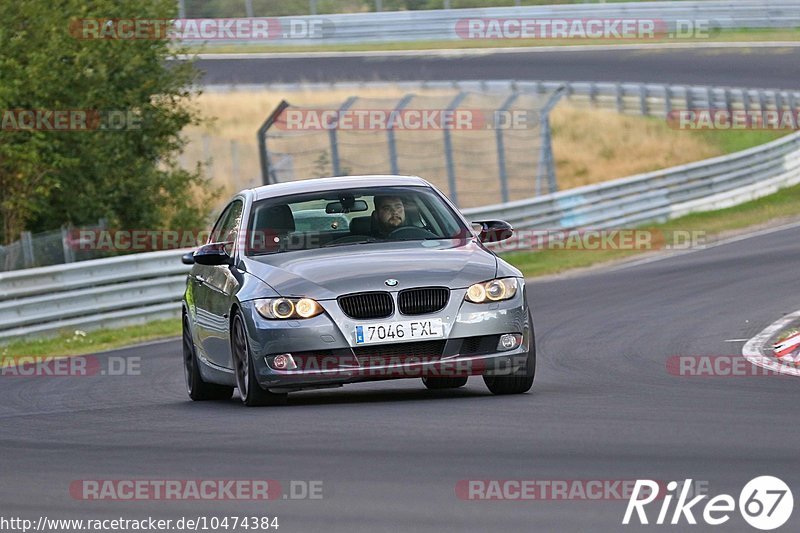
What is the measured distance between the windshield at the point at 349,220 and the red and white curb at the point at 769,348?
252cm

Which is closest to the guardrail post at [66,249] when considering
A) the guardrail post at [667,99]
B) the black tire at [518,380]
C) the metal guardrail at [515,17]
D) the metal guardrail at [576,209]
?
the metal guardrail at [576,209]

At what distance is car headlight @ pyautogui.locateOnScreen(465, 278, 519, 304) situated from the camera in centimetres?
982

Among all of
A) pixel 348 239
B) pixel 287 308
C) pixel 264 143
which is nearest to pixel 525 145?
pixel 264 143

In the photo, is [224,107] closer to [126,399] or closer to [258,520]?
[126,399]

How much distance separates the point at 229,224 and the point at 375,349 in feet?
7.91

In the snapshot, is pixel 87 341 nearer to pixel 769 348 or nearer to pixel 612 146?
pixel 769 348

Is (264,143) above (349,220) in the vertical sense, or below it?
below

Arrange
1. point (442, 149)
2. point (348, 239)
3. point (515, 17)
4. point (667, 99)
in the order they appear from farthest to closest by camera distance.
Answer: point (515, 17) < point (667, 99) < point (442, 149) < point (348, 239)

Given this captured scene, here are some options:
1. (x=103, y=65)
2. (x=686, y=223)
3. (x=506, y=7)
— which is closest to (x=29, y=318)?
(x=103, y=65)

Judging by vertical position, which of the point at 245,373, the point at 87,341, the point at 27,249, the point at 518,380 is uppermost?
the point at 245,373

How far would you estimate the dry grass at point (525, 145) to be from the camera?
3378 centimetres

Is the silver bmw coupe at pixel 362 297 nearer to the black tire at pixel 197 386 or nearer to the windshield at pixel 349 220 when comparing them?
the windshield at pixel 349 220

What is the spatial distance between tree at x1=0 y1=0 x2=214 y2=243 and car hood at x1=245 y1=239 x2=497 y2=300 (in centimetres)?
1244

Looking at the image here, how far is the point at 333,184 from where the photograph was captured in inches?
439
